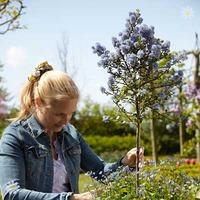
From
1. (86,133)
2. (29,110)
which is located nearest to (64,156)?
(29,110)

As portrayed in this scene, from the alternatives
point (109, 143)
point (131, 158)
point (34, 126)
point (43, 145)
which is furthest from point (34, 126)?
point (109, 143)

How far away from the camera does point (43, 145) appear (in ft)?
8.97

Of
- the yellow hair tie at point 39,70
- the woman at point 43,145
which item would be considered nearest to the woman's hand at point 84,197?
the woman at point 43,145

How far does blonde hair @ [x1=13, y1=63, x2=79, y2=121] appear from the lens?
2592 millimetres

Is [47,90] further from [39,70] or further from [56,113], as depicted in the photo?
[39,70]

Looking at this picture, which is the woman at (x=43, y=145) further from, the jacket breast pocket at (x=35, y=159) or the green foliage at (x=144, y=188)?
the green foliage at (x=144, y=188)

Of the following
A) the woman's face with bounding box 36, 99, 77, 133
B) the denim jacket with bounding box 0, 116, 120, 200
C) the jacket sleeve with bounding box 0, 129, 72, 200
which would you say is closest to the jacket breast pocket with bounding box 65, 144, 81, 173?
the denim jacket with bounding box 0, 116, 120, 200

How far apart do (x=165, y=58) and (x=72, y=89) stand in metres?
0.46

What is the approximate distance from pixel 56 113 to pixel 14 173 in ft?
1.11

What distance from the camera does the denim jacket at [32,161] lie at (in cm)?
245

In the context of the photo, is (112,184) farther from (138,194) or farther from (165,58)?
(165,58)

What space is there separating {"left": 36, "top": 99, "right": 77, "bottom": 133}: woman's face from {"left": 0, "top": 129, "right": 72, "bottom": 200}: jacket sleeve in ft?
0.51

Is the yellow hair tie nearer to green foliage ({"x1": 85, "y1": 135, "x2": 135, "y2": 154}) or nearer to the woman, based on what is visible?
the woman

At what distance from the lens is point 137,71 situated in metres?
2.59
